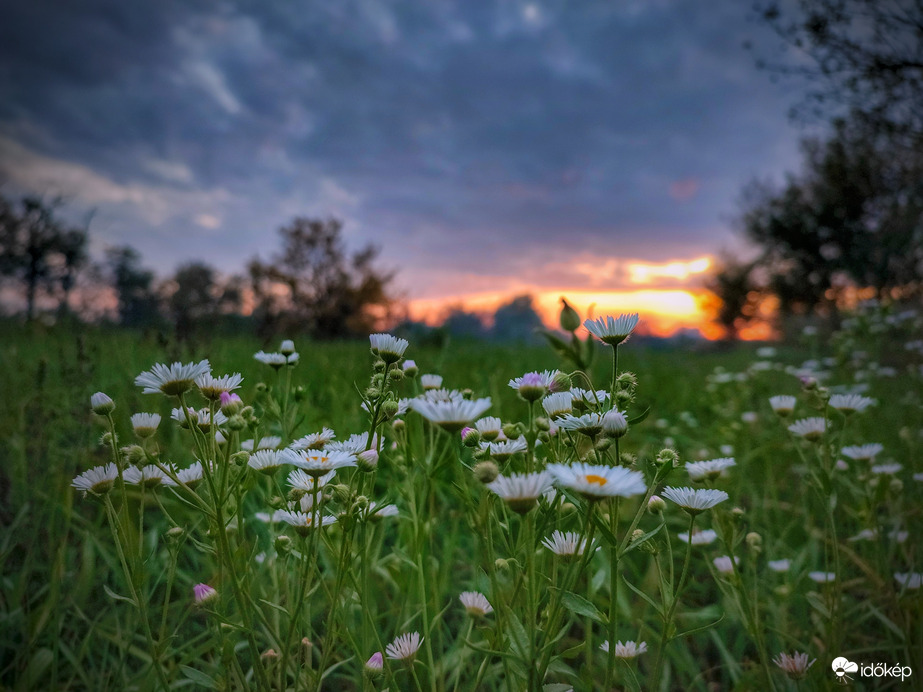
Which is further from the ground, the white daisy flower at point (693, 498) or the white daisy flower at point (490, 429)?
the white daisy flower at point (490, 429)

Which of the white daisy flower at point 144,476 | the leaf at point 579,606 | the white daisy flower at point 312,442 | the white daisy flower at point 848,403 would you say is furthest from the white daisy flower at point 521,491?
the white daisy flower at point 848,403

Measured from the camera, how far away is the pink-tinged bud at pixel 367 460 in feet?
2.41

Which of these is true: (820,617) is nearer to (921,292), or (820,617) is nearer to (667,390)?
(667,390)

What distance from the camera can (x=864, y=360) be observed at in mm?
3705

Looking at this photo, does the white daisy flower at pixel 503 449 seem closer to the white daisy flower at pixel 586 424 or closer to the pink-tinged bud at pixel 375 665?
the white daisy flower at pixel 586 424

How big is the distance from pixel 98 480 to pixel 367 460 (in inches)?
14.9

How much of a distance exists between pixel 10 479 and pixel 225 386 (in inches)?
57.4

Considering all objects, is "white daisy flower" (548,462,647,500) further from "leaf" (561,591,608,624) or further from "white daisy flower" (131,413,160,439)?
"white daisy flower" (131,413,160,439)

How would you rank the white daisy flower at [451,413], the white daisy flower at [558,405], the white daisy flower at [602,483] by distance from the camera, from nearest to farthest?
the white daisy flower at [602,483] < the white daisy flower at [451,413] < the white daisy flower at [558,405]

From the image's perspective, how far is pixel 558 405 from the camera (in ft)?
2.72

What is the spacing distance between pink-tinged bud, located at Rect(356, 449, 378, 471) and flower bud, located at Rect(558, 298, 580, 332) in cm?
34

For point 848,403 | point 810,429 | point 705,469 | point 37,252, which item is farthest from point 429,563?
Result: point 37,252

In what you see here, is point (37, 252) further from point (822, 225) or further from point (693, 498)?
point (822, 225)

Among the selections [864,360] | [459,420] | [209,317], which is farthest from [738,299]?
[459,420]
